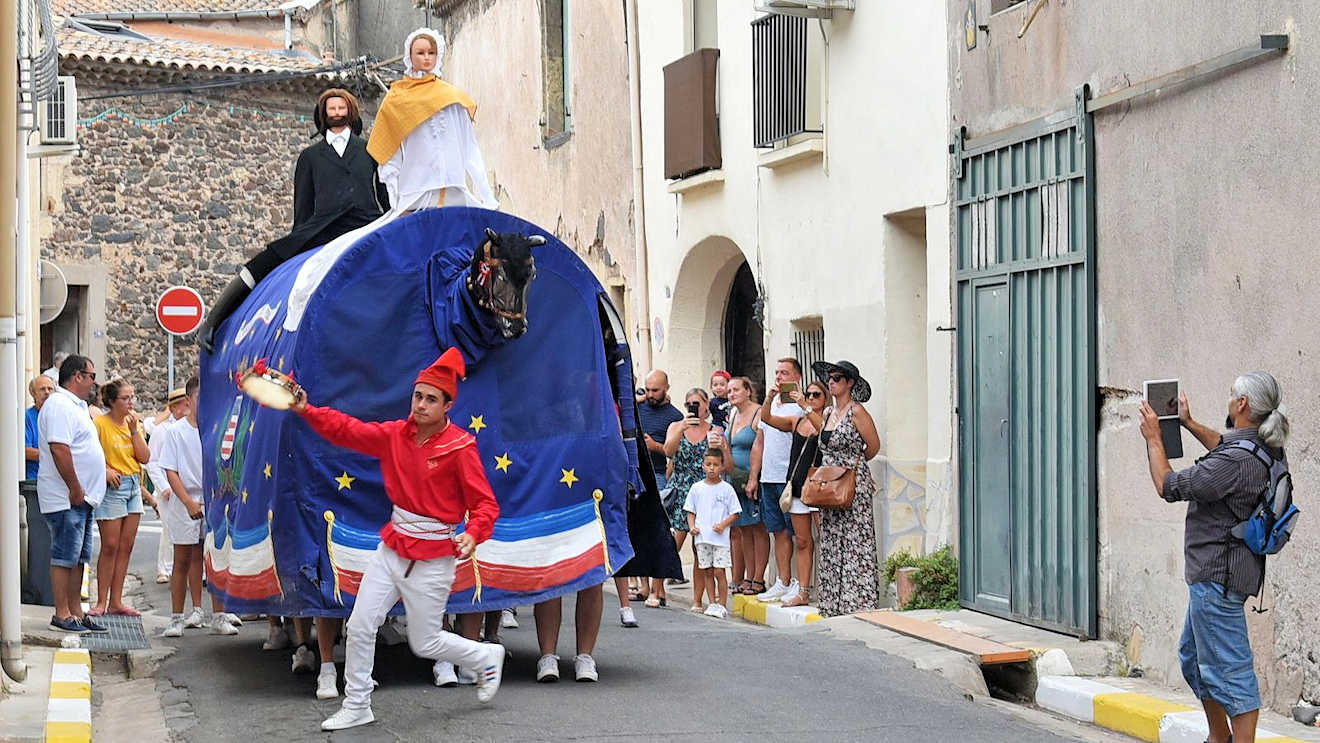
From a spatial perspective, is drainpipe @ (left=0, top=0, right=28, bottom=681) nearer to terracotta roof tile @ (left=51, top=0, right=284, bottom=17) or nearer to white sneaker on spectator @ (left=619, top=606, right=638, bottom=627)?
white sneaker on spectator @ (left=619, top=606, right=638, bottom=627)

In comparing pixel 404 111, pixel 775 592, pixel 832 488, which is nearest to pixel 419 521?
pixel 404 111

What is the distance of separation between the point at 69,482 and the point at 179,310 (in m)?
14.1

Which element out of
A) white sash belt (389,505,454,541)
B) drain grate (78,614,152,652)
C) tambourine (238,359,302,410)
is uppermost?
tambourine (238,359,302,410)

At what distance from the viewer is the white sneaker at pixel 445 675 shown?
9.60m

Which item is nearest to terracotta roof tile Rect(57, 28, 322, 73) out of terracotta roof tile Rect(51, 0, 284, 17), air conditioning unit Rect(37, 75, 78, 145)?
terracotta roof tile Rect(51, 0, 284, 17)

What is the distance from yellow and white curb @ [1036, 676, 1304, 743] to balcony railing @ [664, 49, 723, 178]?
8897 millimetres

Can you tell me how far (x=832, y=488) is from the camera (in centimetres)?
1345

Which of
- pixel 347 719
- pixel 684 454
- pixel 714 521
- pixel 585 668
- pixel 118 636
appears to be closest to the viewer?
pixel 347 719

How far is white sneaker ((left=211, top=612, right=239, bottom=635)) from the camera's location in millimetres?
12430

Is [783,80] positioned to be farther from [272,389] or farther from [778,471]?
[272,389]

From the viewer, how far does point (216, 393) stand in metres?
11.2

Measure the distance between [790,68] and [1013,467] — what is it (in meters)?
5.45

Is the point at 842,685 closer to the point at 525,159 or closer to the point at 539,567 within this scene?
the point at 539,567

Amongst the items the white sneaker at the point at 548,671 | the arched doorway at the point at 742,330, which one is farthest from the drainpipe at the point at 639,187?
the white sneaker at the point at 548,671
